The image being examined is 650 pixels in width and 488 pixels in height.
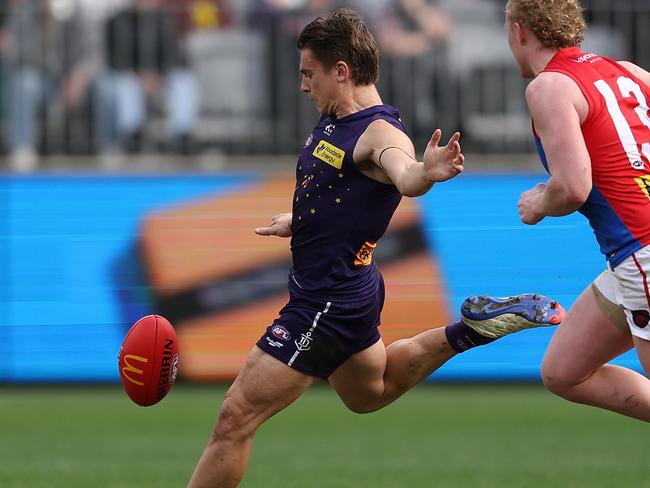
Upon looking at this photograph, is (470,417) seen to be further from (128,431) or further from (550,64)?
(550,64)

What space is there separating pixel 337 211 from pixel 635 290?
4.50ft

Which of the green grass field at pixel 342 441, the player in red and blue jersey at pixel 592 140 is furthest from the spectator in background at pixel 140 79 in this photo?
the player in red and blue jersey at pixel 592 140

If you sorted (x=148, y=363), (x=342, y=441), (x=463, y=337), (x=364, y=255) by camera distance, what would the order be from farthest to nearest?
1. (x=342, y=441)
2. (x=463, y=337)
3. (x=148, y=363)
4. (x=364, y=255)

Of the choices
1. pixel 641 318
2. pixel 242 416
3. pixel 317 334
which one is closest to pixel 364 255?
pixel 317 334

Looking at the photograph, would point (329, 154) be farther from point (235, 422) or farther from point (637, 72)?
point (637, 72)

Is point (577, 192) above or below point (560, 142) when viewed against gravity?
below

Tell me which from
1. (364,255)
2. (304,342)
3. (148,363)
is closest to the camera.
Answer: (304,342)

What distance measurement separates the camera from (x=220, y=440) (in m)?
5.75

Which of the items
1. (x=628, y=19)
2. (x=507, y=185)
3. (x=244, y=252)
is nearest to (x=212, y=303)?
(x=244, y=252)

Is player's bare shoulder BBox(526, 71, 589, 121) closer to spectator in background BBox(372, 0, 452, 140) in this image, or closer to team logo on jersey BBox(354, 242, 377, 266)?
team logo on jersey BBox(354, 242, 377, 266)

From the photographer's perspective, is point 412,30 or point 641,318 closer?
point 641,318

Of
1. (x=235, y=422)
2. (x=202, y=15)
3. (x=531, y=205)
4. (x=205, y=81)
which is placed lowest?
(x=235, y=422)

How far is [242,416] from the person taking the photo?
5.75 meters

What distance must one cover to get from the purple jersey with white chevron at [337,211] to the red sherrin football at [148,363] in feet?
2.28
